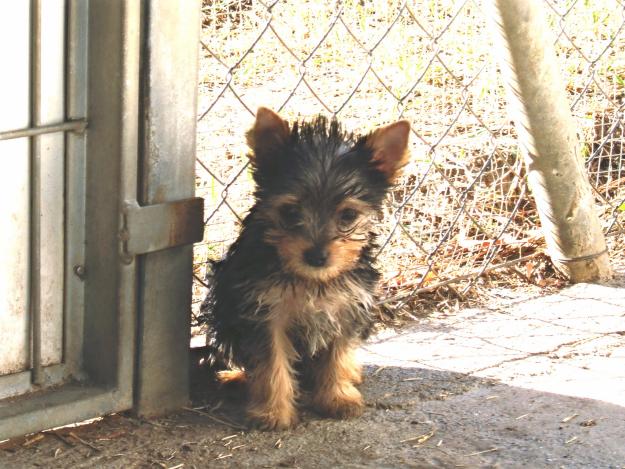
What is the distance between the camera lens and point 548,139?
5.52 meters

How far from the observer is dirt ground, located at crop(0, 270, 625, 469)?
3.91 m

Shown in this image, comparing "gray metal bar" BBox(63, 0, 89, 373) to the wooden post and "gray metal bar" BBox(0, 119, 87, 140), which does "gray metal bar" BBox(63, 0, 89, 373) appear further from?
the wooden post

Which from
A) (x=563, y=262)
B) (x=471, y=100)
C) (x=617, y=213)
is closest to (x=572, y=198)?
(x=563, y=262)

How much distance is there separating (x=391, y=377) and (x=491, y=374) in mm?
430

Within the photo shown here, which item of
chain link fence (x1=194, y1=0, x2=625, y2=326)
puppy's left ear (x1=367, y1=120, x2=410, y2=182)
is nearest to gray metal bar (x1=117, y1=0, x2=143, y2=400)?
puppy's left ear (x1=367, y1=120, x2=410, y2=182)

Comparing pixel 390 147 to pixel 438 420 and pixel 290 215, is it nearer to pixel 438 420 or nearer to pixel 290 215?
pixel 290 215

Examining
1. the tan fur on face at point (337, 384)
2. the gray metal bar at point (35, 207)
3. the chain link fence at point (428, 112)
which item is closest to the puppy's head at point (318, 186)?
the tan fur on face at point (337, 384)

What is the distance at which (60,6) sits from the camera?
3.78 metres

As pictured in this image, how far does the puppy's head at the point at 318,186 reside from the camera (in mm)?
4035

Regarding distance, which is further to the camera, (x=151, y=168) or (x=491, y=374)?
(x=491, y=374)

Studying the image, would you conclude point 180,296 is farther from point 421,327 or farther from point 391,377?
point 421,327

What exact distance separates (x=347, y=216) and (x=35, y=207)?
3.69 ft

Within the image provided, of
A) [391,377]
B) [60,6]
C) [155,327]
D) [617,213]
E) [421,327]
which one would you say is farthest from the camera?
[617,213]

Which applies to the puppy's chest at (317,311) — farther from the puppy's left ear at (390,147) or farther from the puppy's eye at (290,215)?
the puppy's left ear at (390,147)
